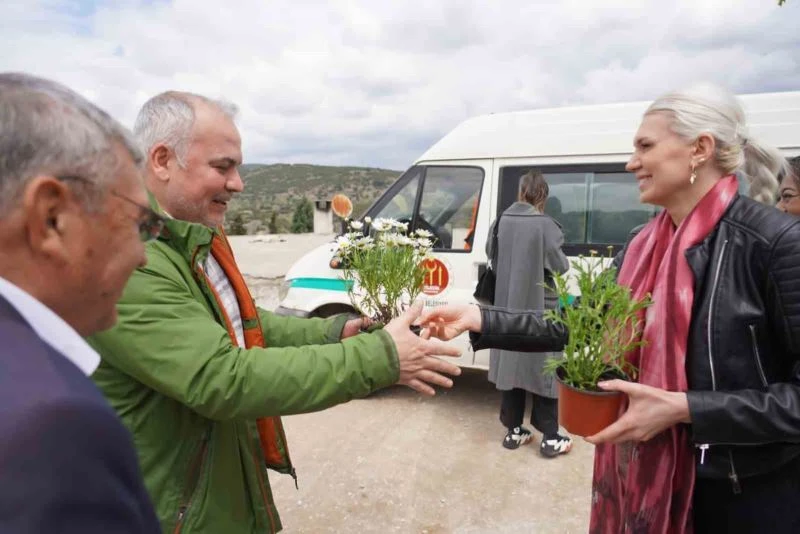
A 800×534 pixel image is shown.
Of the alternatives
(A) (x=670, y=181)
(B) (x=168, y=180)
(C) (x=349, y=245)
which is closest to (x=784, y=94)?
(A) (x=670, y=181)

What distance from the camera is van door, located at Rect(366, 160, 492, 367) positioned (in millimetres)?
4855

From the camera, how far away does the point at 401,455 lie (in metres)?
4.26

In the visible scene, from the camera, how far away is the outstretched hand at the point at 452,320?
214 centimetres

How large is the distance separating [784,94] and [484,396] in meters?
3.84

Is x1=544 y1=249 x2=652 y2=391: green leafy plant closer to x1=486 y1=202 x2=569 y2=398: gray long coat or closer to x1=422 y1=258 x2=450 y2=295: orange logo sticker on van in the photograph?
x1=486 y1=202 x2=569 y2=398: gray long coat

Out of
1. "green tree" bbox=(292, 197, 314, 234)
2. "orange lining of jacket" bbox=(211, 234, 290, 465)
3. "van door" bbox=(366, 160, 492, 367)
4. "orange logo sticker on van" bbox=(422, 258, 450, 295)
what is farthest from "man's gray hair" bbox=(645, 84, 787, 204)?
"green tree" bbox=(292, 197, 314, 234)

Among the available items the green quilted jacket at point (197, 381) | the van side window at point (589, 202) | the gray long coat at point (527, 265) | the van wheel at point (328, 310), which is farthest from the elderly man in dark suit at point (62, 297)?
the van wheel at point (328, 310)

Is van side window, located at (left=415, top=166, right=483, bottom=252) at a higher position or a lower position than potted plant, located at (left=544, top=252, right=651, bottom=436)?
higher

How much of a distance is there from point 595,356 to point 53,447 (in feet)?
4.73

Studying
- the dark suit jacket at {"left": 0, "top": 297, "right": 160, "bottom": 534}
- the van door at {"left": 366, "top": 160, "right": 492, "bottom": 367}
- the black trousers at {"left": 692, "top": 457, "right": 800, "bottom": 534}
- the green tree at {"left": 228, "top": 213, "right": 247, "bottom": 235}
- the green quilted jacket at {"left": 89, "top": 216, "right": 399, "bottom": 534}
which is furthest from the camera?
the green tree at {"left": 228, "top": 213, "right": 247, "bottom": 235}

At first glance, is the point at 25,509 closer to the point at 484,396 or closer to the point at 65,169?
the point at 65,169

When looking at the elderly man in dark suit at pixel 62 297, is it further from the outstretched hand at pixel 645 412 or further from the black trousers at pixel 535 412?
the black trousers at pixel 535 412

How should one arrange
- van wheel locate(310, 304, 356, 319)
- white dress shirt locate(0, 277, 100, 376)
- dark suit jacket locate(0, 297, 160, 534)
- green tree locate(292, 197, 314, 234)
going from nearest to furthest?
1. dark suit jacket locate(0, 297, 160, 534)
2. white dress shirt locate(0, 277, 100, 376)
3. van wheel locate(310, 304, 356, 319)
4. green tree locate(292, 197, 314, 234)

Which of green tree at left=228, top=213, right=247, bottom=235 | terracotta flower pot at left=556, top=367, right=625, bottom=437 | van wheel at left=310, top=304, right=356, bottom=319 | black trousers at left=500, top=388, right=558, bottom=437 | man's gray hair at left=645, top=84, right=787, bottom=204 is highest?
man's gray hair at left=645, top=84, right=787, bottom=204
